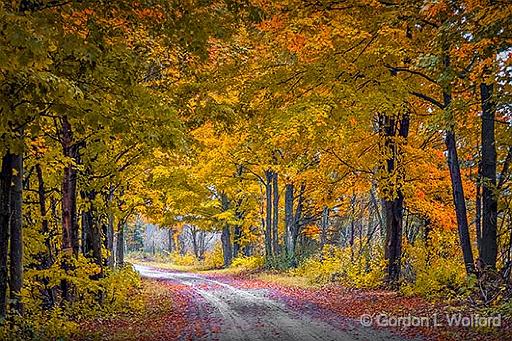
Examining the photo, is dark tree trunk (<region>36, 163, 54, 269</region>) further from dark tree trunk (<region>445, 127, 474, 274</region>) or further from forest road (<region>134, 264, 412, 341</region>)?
dark tree trunk (<region>445, 127, 474, 274</region>)

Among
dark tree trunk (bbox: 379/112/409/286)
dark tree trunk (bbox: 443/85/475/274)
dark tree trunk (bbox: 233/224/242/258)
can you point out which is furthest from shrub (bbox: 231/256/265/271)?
dark tree trunk (bbox: 443/85/475/274)

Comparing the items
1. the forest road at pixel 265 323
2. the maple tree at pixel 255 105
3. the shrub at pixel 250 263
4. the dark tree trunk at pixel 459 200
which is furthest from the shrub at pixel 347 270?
the dark tree trunk at pixel 459 200

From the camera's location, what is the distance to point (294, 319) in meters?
11.9

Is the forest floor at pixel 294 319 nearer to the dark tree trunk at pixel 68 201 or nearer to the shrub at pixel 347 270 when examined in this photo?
the shrub at pixel 347 270

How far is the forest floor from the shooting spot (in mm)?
9635

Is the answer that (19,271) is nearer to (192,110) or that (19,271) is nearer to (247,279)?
(192,110)

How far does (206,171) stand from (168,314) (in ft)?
45.7

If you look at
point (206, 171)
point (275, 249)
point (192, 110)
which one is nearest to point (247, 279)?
point (275, 249)

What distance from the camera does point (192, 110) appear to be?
38.6ft

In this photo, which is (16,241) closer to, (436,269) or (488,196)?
(488,196)

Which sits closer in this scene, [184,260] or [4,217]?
[4,217]

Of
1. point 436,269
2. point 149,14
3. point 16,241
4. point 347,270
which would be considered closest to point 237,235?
point 347,270

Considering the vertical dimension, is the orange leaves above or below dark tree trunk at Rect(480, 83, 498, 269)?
above

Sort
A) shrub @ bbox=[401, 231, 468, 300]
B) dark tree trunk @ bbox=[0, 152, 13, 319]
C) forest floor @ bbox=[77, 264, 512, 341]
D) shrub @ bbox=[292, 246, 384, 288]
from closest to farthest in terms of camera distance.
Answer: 1. dark tree trunk @ bbox=[0, 152, 13, 319]
2. forest floor @ bbox=[77, 264, 512, 341]
3. shrub @ bbox=[401, 231, 468, 300]
4. shrub @ bbox=[292, 246, 384, 288]
